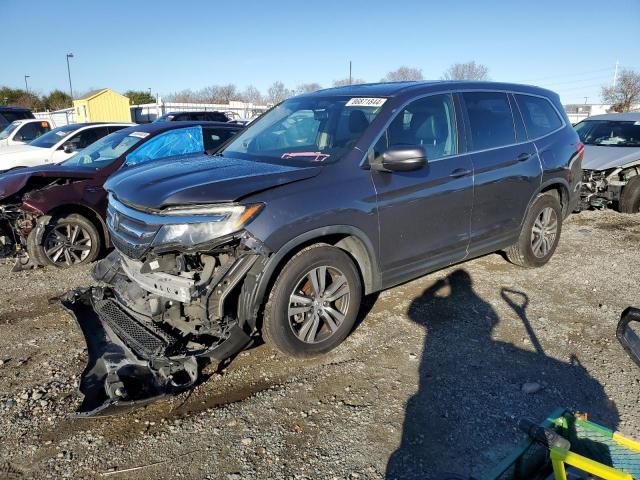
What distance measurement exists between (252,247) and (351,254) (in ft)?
3.14

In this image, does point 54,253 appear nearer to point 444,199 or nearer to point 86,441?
point 86,441

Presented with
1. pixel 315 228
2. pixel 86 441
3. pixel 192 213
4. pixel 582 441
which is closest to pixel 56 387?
pixel 86 441

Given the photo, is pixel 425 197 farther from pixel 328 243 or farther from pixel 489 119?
pixel 489 119

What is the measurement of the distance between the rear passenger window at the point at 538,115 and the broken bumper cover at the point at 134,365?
3.84 meters

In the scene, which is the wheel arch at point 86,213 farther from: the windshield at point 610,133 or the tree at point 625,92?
the tree at point 625,92

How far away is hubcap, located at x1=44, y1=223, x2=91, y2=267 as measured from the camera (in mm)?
5656

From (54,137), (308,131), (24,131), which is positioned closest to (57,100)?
(24,131)

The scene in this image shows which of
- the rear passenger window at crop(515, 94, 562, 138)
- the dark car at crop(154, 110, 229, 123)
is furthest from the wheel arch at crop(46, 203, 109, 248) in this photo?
the dark car at crop(154, 110, 229, 123)

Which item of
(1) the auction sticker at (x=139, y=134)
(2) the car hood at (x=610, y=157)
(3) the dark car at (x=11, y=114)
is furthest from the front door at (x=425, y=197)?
(3) the dark car at (x=11, y=114)

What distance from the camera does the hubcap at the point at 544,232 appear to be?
5398 mm

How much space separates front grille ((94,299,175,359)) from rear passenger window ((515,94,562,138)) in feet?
13.7

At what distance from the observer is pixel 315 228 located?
10.9 ft

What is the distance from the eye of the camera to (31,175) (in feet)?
18.6

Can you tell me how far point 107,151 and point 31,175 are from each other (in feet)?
3.43
